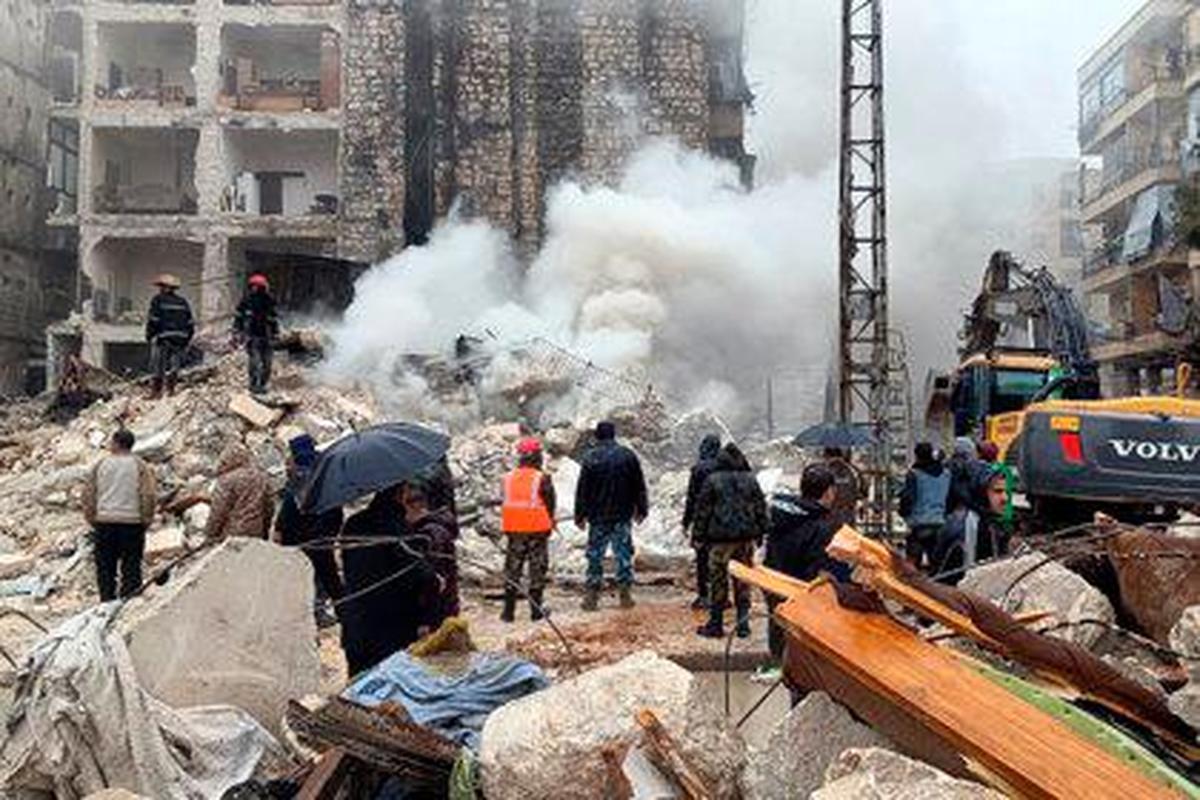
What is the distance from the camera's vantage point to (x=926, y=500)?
9453 mm

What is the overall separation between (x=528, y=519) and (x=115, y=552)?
115 inches

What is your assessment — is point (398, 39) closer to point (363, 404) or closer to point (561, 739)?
point (363, 404)

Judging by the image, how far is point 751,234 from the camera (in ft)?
88.8

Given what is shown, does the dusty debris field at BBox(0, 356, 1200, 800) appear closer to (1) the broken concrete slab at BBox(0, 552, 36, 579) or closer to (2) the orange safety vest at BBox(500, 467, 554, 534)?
(2) the orange safety vest at BBox(500, 467, 554, 534)

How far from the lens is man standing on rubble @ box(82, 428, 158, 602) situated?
28.2ft

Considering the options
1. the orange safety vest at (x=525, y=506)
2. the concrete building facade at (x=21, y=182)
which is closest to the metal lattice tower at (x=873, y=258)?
the orange safety vest at (x=525, y=506)

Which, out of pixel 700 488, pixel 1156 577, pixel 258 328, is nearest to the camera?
pixel 1156 577

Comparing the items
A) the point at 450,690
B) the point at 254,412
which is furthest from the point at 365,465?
the point at 254,412

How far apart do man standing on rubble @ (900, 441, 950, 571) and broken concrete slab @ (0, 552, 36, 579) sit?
8653 millimetres

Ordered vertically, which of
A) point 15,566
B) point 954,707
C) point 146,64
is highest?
point 146,64

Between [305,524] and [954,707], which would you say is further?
[305,524]

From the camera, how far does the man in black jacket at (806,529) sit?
6531 millimetres

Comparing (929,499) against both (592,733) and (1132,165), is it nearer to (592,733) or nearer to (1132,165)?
(592,733)

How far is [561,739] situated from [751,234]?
2424cm
